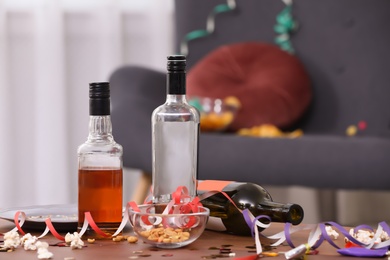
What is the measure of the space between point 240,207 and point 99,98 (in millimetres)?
257

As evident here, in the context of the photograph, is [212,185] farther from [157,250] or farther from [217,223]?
[157,250]

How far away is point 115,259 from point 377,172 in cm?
140

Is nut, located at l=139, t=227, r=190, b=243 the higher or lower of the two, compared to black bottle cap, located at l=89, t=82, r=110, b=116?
lower

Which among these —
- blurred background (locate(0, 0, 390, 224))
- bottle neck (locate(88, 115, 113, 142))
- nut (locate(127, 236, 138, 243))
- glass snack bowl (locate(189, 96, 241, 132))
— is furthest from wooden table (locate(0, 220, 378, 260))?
blurred background (locate(0, 0, 390, 224))

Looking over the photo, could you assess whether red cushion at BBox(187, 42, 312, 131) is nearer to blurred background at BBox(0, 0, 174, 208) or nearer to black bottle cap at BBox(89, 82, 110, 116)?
blurred background at BBox(0, 0, 174, 208)

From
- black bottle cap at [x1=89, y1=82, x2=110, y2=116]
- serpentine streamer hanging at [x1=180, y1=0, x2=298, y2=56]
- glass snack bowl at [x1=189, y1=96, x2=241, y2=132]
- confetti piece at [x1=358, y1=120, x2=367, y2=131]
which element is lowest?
confetti piece at [x1=358, y1=120, x2=367, y2=131]

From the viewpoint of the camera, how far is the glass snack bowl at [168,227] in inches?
37.8

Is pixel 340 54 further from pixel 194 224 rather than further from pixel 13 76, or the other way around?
pixel 194 224

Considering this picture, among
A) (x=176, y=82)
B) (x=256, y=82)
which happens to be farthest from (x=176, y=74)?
(x=256, y=82)

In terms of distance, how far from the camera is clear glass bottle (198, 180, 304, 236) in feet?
3.52

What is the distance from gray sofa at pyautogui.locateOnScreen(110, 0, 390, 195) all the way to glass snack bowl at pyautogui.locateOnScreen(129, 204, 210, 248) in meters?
1.28

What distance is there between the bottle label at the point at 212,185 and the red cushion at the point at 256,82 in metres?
1.55

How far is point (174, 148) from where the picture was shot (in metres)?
1.08

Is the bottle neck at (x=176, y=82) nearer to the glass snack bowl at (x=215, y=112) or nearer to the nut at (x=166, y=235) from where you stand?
the nut at (x=166, y=235)
